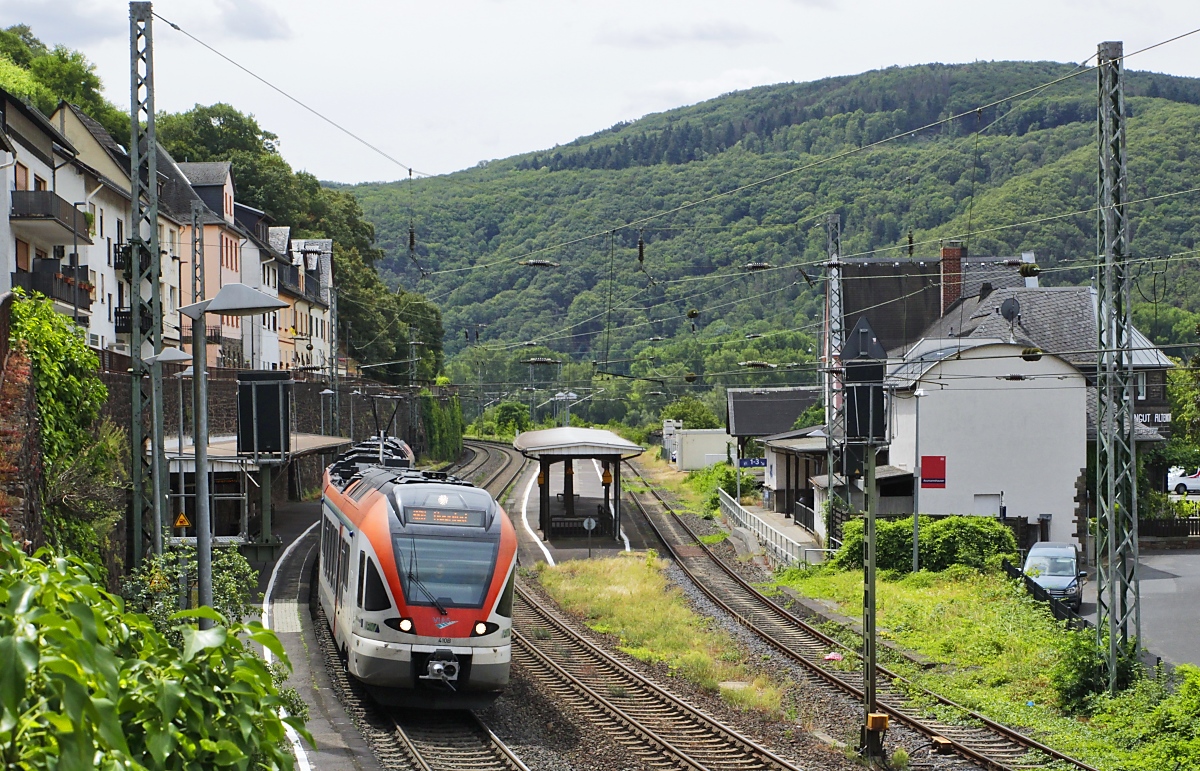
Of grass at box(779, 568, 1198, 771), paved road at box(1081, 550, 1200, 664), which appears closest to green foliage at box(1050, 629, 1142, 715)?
grass at box(779, 568, 1198, 771)

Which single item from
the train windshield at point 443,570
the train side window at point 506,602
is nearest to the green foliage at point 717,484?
the train side window at point 506,602

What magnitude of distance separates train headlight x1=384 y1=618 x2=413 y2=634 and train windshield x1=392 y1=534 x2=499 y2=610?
243mm

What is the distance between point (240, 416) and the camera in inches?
1063

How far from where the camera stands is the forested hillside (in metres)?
58.4

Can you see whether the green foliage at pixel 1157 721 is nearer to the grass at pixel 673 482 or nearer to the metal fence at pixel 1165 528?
the metal fence at pixel 1165 528

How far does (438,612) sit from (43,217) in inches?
808

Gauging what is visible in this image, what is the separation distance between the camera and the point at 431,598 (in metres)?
15.7

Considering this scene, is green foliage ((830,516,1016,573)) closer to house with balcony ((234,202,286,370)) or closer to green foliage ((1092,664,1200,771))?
green foliage ((1092,664,1200,771))

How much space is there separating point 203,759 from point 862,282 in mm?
52317

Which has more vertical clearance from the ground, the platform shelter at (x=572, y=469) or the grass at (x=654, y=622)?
the platform shelter at (x=572, y=469)

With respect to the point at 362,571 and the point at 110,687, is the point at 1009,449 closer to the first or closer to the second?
the point at 362,571

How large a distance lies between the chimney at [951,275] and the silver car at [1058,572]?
23774 millimetres

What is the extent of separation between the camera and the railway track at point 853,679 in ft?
51.6

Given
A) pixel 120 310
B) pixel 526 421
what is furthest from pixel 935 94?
pixel 120 310
